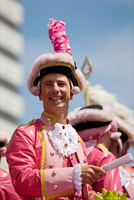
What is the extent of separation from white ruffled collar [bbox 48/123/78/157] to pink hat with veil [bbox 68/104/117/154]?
775 millimetres

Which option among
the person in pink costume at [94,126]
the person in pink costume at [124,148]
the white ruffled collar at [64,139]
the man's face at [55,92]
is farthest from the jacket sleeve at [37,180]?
the person in pink costume at [124,148]

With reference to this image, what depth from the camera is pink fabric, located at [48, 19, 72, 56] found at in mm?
4516

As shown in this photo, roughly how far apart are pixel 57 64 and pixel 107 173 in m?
1.23

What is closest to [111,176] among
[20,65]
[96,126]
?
[96,126]

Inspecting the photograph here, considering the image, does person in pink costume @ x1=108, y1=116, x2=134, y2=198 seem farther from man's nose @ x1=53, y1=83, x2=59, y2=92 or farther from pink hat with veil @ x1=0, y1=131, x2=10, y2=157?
man's nose @ x1=53, y1=83, x2=59, y2=92

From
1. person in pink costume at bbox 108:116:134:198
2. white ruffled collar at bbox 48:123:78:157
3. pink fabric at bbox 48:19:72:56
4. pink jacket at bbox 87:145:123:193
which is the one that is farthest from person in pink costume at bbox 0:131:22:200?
pink fabric at bbox 48:19:72:56

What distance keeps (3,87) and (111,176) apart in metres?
31.2

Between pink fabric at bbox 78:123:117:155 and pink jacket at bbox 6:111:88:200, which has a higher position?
pink fabric at bbox 78:123:117:155

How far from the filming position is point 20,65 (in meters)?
37.5

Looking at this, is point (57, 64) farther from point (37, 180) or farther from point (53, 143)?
point (37, 180)

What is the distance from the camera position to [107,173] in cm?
473

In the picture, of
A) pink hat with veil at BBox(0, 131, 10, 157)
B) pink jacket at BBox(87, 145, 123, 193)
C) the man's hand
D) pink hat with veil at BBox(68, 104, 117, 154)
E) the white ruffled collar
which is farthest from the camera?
pink hat with veil at BBox(0, 131, 10, 157)

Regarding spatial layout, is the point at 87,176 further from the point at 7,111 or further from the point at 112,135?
the point at 7,111

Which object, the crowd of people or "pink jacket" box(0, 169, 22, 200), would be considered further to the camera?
"pink jacket" box(0, 169, 22, 200)
